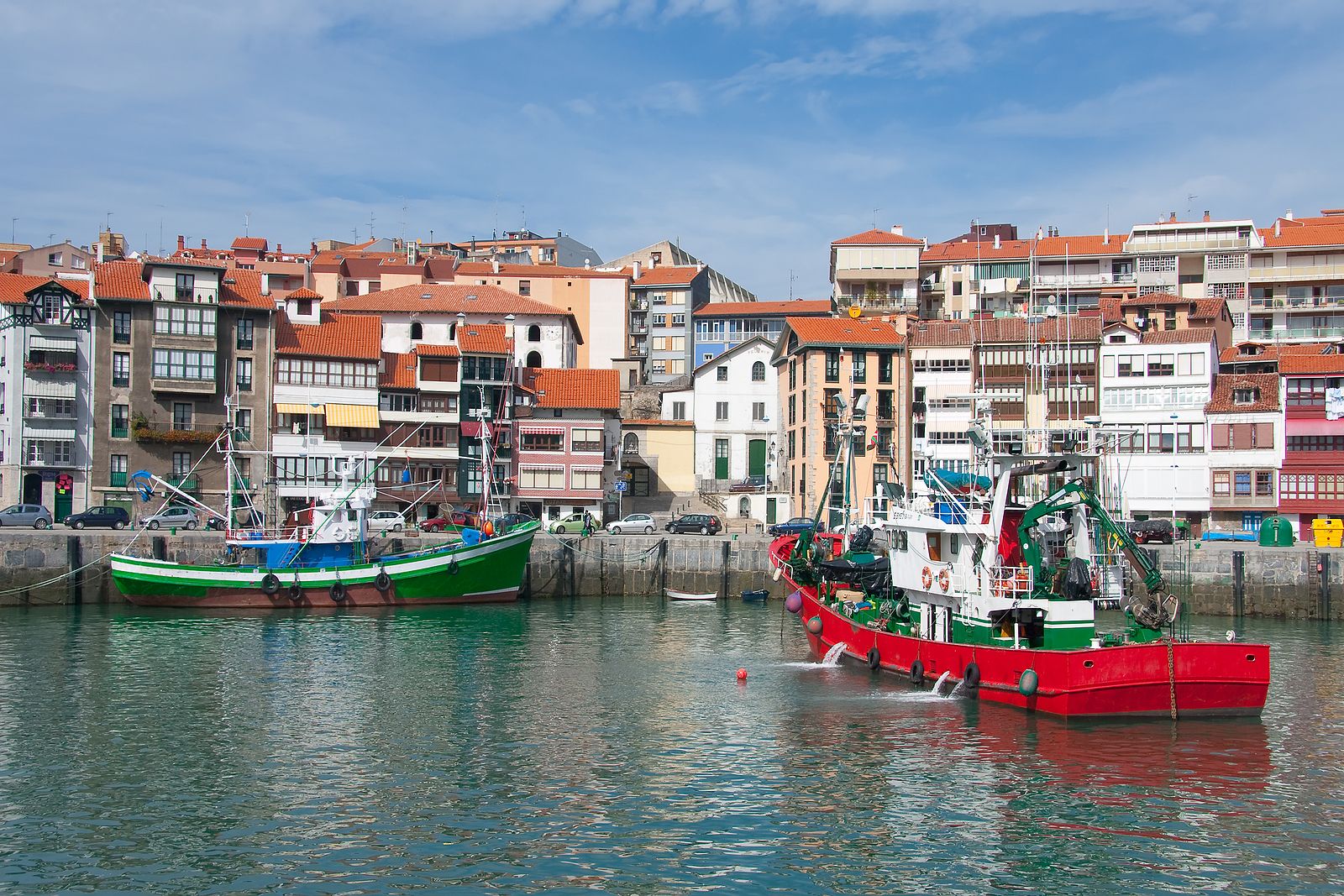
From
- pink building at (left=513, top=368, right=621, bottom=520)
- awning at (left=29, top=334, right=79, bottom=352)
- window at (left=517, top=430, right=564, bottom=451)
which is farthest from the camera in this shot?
window at (left=517, top=430, right=564, bottom=451)

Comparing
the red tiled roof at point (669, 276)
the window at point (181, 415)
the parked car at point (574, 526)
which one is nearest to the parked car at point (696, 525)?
the parked car at point (574, 526)

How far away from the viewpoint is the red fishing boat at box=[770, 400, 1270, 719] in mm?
30594

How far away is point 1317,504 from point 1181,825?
53745mm

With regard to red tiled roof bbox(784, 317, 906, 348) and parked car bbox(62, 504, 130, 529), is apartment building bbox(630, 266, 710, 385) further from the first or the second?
parked car bbox(62, 504, 130, 529)

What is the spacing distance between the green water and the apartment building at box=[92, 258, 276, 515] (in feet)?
113

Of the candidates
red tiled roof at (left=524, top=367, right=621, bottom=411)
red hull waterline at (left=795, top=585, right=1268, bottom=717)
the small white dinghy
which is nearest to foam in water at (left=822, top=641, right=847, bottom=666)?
red hull waterline at (left=795, top=585, right=1268, bottom=717)

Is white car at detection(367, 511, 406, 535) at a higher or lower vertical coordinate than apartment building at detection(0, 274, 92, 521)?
lower

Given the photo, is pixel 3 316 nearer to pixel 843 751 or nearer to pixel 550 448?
pixel 550 448

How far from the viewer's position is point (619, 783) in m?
26.4

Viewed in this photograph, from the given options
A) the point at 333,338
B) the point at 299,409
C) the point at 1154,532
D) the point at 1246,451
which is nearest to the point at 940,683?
the point at 1154,532

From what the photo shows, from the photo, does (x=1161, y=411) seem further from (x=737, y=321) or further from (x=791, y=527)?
(x=737, y=321)

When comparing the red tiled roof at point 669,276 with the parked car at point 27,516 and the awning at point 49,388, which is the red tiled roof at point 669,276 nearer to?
the awning at point 49,388

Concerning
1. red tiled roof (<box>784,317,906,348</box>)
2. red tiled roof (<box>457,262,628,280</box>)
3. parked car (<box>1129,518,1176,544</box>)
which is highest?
red tiled roof (<box>457,262,628,280</box>)

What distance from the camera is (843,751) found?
29219 millimetres
